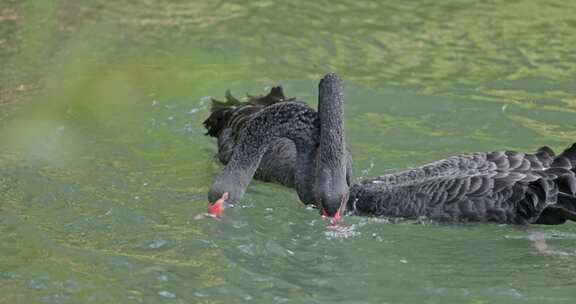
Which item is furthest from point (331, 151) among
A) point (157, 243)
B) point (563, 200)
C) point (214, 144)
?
point (214, 144)

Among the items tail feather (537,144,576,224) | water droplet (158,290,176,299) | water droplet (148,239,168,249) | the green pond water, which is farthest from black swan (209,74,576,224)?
water droplet (158,290,176,299)

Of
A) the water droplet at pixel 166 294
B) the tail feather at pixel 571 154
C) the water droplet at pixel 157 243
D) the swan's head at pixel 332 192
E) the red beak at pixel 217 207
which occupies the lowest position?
the water droplet at pixel 166 294

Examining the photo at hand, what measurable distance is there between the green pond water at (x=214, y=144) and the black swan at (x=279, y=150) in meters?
0.19

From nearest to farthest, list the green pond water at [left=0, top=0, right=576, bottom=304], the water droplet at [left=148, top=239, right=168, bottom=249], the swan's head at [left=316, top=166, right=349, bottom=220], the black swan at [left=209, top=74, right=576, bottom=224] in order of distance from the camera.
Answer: the green pond water at [left=0, top=0, right=576, bottom=304] < the water droplet at [left=148, top=239, right=168, bottom=249] < the swan's head at [left=316, top=166, right=349, bottom=220] < the black swan at [left=209, top=74, right=576, bottom=224]

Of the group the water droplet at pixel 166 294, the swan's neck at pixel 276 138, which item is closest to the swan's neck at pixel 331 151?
the swan's neck at pixel 276 138

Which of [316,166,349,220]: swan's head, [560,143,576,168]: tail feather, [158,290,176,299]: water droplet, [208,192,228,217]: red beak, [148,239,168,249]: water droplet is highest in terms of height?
[560,143,576,168]: tail feather

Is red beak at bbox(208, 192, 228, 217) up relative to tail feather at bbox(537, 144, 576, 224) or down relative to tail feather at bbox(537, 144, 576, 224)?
down

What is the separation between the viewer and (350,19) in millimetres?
10758

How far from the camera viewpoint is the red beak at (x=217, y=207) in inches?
260

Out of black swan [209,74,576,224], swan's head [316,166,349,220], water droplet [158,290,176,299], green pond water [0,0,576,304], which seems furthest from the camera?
black swan [209,74,576,224]

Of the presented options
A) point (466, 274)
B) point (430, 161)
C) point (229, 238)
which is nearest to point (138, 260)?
point (229, 238)

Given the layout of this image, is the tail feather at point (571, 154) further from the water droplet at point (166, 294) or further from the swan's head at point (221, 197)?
the water droplet at point (166, 294)

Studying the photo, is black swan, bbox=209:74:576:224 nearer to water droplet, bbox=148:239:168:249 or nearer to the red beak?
the red beak

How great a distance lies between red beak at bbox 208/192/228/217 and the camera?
6.60m
